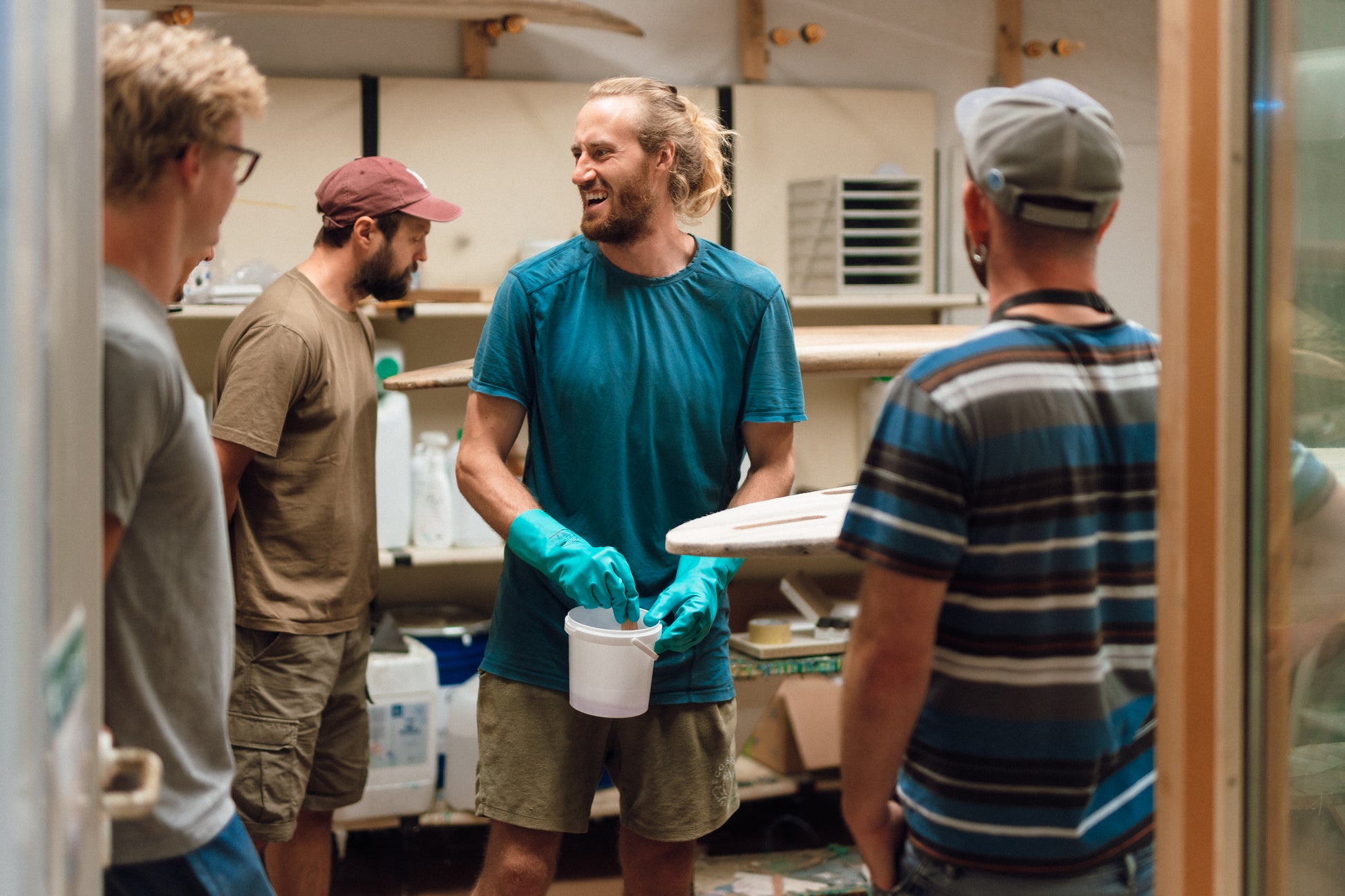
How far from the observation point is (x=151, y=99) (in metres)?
1.08

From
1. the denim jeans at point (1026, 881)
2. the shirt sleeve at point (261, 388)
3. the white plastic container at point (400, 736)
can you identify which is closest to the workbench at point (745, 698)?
the white plastic container at point (400, 736)

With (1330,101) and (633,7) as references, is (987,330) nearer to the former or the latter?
(1330,101)

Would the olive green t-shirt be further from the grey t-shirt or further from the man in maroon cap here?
the grey t-shirt

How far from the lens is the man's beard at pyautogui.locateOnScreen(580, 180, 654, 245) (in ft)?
7.48

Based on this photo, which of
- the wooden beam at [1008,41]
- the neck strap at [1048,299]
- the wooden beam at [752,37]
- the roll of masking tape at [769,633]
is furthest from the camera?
the wooden beam at [1008,41]

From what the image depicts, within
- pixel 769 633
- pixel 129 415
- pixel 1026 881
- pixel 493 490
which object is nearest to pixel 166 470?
pixel 129 415

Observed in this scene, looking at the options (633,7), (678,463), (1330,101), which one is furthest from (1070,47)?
(1330,101)

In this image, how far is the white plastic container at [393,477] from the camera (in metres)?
3.58

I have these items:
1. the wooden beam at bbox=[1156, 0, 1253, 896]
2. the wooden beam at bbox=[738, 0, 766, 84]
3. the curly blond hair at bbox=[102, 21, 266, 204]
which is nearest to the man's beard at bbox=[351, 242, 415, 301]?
the wooden beam at bbox=[738, 0, 766, 84]

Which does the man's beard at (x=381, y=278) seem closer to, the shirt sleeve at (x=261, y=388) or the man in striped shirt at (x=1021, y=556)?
the shirt sleeve at (x=261, y=388)

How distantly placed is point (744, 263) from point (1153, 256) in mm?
2722

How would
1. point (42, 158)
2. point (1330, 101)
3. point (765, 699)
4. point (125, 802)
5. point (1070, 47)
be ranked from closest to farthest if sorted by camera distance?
point (42, 158) < point (125, 802) < point (1330, 101) < point (765, 699) < point (1070, 47)

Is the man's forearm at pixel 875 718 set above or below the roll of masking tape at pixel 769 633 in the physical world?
above

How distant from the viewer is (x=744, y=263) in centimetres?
240
